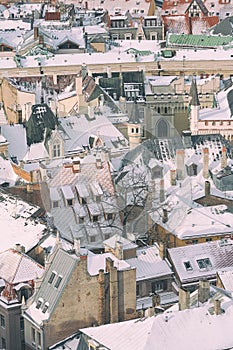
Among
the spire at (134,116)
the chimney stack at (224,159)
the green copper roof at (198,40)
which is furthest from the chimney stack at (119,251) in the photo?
the green copper roof at (198,40)

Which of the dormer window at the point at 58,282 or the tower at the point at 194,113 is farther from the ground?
the tower at the point at 194,113

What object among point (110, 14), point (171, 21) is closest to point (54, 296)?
point (171, 21)

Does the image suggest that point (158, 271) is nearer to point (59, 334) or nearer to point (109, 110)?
point (59, 334)

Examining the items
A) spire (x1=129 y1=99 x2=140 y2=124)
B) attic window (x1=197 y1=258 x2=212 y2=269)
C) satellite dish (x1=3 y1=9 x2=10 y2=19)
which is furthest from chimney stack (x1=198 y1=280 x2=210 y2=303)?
satellite dish (x1=3 y1=9 x2=10 y2=19)

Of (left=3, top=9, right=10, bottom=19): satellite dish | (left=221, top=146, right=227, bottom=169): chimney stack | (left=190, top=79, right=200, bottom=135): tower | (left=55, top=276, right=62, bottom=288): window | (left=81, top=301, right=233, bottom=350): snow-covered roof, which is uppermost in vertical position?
(left=3, top=9, right=10, bottom=19): satellite dish

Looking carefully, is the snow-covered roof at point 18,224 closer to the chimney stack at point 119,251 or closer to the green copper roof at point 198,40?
the chimney stack at point 119,251

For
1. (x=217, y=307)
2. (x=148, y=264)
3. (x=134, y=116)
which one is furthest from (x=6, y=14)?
(x=217, y=307)

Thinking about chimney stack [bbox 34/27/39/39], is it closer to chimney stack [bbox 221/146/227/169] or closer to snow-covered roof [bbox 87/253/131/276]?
chimney stack [bbox 221/146/227/169]

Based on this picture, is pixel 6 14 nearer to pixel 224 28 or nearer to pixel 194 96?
pixel 224 28
